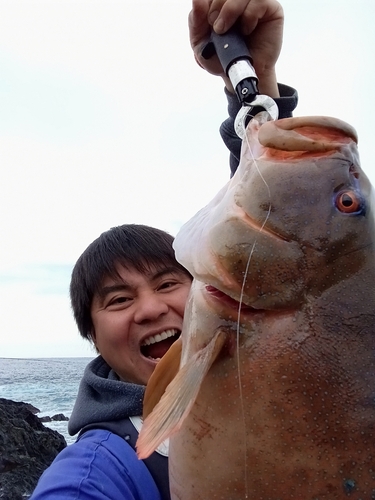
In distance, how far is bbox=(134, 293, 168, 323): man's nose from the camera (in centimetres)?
290

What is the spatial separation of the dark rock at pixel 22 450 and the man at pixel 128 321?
8.01 meters

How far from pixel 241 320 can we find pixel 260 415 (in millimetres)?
316

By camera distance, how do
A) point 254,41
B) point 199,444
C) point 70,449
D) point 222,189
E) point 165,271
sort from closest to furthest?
point 199,444 → point 222,189 → point 70,449 → point 254,41 → point 165,271

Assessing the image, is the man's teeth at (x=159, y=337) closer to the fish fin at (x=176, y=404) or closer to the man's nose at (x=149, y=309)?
the man's nose at (x=149, y=309)

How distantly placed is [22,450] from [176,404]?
1093cm

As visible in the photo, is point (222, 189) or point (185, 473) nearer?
point (185, 473)

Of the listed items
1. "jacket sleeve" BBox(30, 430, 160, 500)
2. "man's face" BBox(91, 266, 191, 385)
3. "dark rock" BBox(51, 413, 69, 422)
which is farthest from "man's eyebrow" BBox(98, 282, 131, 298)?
"dark rock" BBox(51, 413, 69, 422)

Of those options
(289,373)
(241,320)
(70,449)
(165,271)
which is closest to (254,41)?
(165,271)

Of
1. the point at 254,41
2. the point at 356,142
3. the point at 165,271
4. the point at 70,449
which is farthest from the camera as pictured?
the point at 165,271

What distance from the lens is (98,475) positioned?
227 centimetres

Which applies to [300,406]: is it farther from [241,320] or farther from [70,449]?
[70,449]

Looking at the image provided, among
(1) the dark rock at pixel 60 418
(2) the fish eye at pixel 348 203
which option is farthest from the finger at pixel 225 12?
(1) the dark rock at pixel 60 418

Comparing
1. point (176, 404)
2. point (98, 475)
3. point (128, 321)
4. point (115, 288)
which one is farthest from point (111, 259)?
point (176, 404)

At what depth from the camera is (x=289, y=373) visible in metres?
1.75
